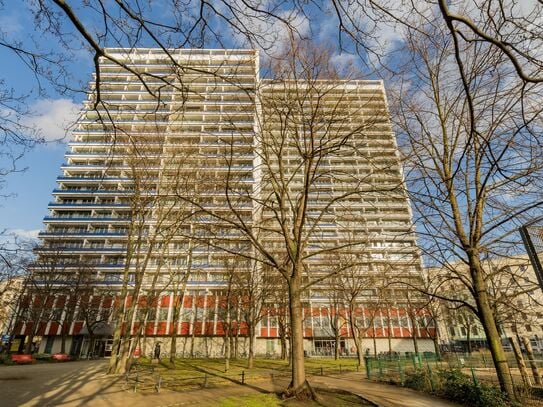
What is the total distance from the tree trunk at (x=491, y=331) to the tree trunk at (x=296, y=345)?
503 centimetres

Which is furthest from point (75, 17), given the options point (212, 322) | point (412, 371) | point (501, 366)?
point (212, 322)

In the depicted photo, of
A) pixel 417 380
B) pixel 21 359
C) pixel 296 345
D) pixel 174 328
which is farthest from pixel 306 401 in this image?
pixel 21 359

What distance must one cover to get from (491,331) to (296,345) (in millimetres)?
5332

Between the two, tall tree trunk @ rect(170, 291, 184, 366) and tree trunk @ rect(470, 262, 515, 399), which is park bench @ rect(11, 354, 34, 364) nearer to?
tall tree trunk @ rect(170, 291, 184, 366)

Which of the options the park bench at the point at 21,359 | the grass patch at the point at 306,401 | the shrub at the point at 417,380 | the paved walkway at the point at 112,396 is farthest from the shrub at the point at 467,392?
the park bench at the point at 21,359

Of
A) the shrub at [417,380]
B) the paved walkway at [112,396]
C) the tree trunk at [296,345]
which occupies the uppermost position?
the tree trunk at [296,345]

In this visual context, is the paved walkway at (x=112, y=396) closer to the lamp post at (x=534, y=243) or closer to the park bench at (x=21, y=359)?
the lamp post at (x=534, y=243)

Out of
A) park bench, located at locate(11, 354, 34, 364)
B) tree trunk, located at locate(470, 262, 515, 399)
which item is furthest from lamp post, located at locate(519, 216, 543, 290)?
park bench, located at locate(11, 354, 34, 364)

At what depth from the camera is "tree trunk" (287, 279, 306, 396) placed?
8500 mm

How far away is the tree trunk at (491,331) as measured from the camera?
832 centimetres

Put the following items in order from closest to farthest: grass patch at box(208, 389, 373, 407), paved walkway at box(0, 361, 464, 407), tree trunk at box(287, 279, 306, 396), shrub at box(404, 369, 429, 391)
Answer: grass patch at box(208, 389, 373, 407), tree trunk at box(287, 279, 306, 396), paved walkway at box(0, 361, 464, 407), shrub at box(404, 369, 429, 391)

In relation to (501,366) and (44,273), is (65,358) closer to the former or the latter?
(44,273)

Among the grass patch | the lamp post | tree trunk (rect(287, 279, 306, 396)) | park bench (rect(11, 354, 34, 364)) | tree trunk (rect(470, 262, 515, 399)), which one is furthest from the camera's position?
park bench (rect(11, 354, 34, 364))

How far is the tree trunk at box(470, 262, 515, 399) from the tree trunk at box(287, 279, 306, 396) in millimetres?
5028
